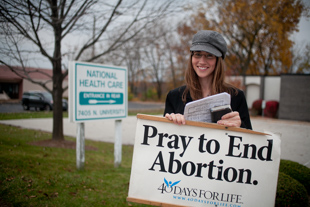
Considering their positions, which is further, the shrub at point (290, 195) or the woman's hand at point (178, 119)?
the shrub at point (290, 195)

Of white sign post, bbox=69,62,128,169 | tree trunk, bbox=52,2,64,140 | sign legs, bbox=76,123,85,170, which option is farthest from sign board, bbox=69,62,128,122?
tree trunk, bbox=52,2,64,140

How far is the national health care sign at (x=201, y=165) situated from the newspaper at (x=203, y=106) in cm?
8

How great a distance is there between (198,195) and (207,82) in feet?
3.04

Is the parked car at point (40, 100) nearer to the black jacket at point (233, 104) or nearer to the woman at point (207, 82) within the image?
the black jacket at point (233, 104)

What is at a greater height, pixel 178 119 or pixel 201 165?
pixel 178 119

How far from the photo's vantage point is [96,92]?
4.93m

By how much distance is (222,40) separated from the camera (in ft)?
6.37

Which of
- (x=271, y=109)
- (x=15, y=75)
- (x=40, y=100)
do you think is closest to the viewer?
(x=15, y=75)

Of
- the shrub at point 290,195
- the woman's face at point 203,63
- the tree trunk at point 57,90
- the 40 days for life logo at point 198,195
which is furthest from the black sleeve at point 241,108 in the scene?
the tree trunk at point 57,90

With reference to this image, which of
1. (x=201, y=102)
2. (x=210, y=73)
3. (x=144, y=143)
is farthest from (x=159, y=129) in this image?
(x=210, y=73)

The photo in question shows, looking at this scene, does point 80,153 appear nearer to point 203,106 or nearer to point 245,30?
point 203,106

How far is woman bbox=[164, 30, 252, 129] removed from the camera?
1.86 m

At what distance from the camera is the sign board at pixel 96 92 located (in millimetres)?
4555

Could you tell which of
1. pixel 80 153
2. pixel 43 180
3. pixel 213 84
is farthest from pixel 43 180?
pixel 213 84
